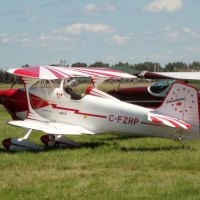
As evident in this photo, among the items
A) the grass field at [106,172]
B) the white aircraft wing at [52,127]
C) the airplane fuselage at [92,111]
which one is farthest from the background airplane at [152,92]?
the white aircraft wing at [52,127]

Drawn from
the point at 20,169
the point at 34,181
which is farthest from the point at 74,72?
the point at 34,181

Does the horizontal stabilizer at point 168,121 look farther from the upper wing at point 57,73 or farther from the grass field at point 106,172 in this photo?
the upper wing at point 57,73

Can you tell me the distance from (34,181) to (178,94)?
156 inches

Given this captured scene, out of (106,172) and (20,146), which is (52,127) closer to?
(20,146)

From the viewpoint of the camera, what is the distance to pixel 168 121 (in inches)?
389

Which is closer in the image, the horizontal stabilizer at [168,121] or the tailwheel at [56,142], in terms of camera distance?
the horizontal stabilizer at [168,121]

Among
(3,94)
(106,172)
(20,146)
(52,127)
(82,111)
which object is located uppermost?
(3,94)

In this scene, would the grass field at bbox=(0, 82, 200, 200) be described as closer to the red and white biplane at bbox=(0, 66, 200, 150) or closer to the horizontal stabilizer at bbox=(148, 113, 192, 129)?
the red and white biplane at bbox=(0, 66, 200, 150)

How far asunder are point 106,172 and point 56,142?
3364mm

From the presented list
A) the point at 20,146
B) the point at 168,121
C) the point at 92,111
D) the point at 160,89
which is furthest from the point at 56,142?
the point at 160,89

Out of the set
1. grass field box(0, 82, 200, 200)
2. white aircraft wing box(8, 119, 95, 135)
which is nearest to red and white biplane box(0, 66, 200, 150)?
white aircraft wing box(8, 119, 95, 135)

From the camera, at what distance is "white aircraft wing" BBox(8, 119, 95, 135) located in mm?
10438

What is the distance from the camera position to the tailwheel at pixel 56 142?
11.2 meters

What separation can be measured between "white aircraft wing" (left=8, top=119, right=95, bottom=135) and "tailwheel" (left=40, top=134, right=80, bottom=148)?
35 centimetres
